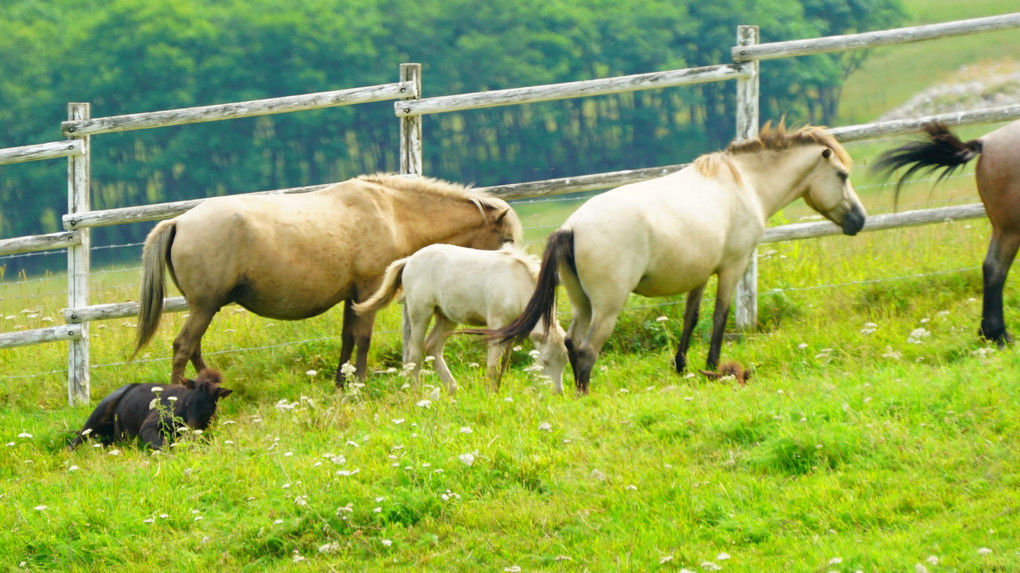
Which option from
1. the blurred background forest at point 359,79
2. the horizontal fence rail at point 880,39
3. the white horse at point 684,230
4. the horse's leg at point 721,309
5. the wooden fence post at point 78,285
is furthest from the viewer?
the blurred background forest at point 359,79

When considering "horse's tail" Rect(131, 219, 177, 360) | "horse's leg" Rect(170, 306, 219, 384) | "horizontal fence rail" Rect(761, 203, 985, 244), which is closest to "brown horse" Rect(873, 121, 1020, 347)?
"horizontal fence rail" Rect(761, 203, 985, 244)

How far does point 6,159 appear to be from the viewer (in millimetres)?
8328

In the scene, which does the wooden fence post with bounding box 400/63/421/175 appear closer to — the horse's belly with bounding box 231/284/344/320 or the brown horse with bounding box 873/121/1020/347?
the horse's belly with bounding box 231/284/344/320

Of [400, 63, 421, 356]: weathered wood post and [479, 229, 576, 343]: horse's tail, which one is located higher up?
[400, 63, 421, 356]: weathered wood post

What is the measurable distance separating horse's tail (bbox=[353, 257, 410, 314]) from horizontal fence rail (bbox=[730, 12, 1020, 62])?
119 inches

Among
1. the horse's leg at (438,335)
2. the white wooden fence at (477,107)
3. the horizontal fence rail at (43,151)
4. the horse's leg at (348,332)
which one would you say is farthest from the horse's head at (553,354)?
the horizontal fence rail at (43,151)

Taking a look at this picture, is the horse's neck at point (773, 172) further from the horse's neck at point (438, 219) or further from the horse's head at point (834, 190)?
A: the horse's neck at point (438, 219)

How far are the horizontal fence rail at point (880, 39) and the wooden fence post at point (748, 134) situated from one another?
0.46ft

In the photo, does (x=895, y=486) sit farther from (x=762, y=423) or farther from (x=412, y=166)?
(x=412, y=166)

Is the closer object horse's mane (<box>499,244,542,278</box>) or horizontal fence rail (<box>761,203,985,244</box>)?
horse's mane (<box>499,244,542,278</box>)

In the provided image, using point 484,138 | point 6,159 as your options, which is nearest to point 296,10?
point 484,138

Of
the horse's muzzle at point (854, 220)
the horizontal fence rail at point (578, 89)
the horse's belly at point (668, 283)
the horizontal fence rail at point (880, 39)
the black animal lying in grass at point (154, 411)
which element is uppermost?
the horizontal fence rail at point (880, 39)

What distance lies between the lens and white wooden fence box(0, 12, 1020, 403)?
25.5 ft

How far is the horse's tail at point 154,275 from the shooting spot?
7.22m
